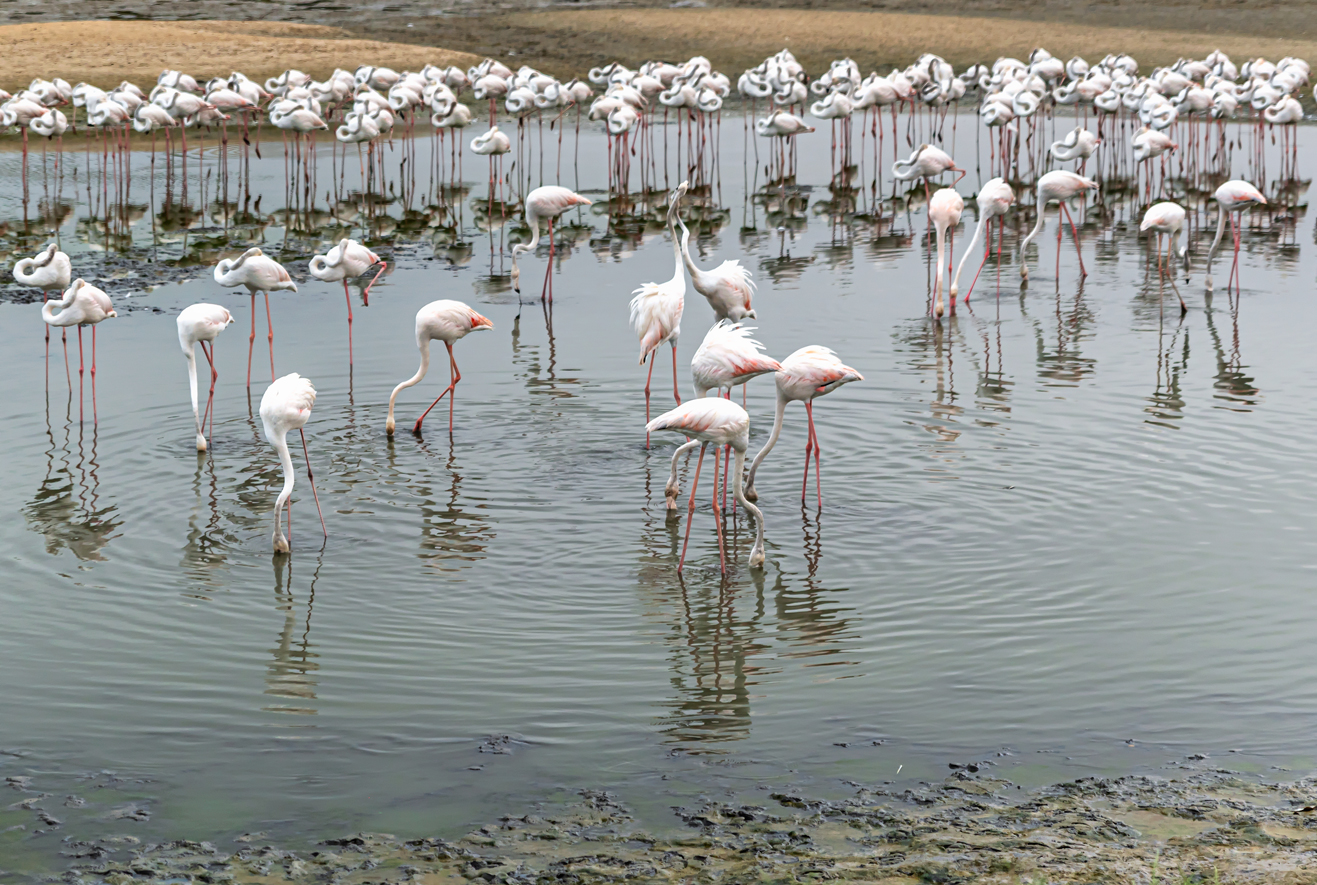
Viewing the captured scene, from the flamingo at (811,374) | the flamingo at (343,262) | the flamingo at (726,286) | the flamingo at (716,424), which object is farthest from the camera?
Answer: the flamingo at (343,262)

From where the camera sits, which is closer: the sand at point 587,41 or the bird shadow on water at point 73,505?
the bird shadow on water at point 73,505

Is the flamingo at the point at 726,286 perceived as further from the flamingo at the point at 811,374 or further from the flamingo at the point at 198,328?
the flamingo at the point at 198,328

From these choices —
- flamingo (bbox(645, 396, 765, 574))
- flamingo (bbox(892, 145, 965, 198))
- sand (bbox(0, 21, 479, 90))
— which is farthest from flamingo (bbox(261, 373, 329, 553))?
sand (bbox(0, 21, 479, 90))

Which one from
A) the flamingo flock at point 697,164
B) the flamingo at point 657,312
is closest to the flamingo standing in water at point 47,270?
the flamingo flock at point 697,164

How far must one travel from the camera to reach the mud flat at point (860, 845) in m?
4.58

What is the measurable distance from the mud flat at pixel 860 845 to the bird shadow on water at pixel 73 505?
10.6ft

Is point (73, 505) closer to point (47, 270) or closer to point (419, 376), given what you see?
point (419, 376)

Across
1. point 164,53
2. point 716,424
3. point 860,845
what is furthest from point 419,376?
point 164,53

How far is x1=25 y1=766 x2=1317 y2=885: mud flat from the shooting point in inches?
180

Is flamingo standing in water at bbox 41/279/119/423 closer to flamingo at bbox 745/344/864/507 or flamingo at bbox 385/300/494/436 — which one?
flamingo at bbox 385/300/494/436

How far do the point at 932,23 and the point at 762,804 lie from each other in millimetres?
38114

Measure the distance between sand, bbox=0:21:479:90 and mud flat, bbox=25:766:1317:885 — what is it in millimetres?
28091

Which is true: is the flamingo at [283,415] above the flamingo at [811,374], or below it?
below

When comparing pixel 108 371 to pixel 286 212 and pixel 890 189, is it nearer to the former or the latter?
pixel 286 212
